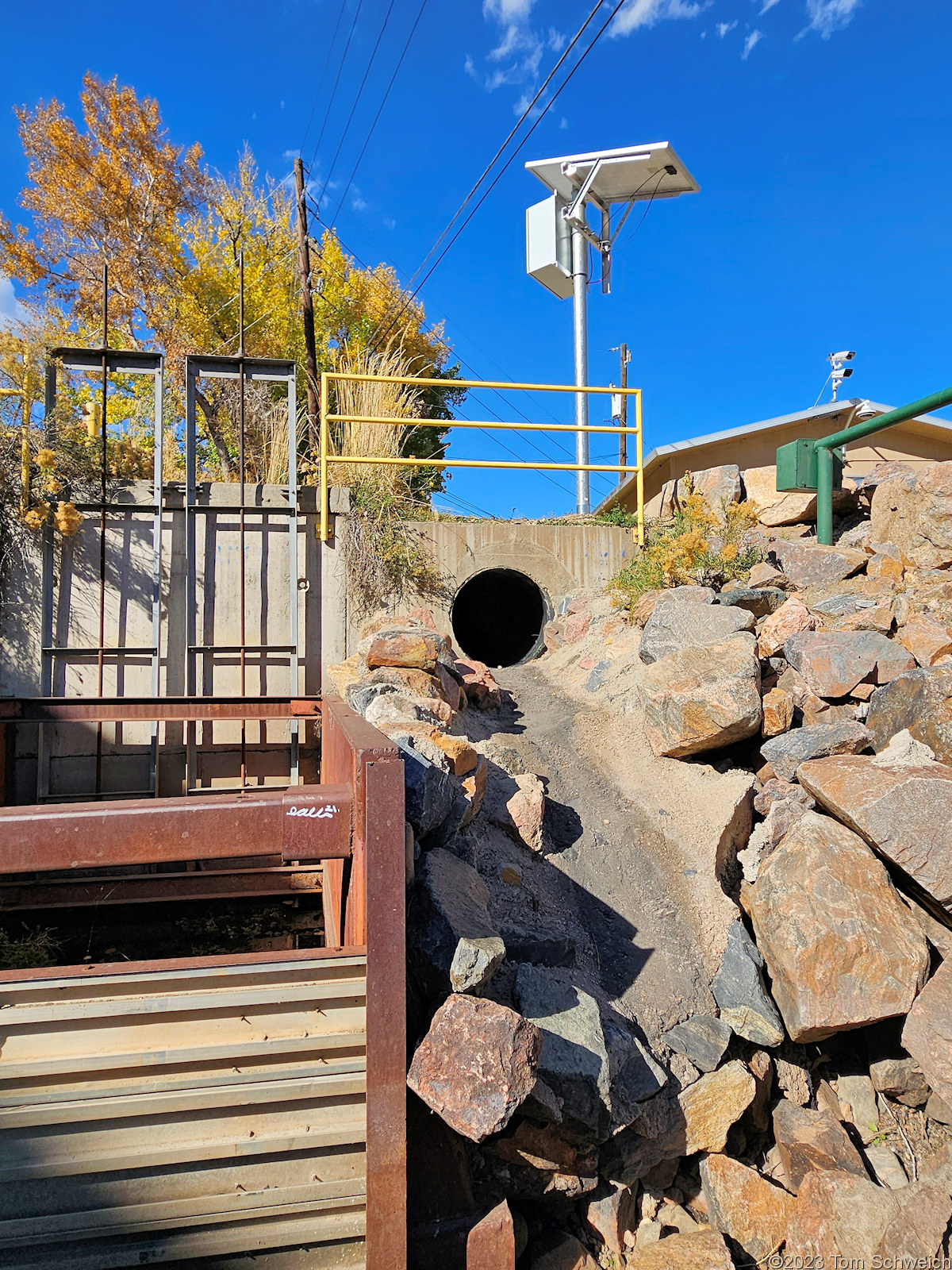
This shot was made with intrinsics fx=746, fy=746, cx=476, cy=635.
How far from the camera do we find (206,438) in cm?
1321

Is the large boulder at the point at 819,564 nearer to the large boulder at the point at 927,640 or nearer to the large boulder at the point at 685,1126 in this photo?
the large boulder at the point at 927,640

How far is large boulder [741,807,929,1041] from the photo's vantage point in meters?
3.68

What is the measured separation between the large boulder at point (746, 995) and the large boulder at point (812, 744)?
4.22ft

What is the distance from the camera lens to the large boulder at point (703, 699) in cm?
517

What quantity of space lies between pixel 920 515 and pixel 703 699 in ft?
11.2

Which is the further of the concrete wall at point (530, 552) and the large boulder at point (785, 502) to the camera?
the large boulder at point (785, 502)

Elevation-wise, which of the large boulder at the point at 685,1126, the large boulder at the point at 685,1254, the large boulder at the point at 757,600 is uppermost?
the large boulder at the point at 757,600

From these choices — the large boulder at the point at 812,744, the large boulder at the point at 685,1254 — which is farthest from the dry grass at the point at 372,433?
the large boulder at the point at 685,1254

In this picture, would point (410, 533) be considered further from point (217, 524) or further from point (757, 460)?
point (757, 460)

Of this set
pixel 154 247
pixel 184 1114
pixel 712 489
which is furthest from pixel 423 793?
pixel 154 247

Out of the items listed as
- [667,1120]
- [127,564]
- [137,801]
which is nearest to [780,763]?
[667,1120]

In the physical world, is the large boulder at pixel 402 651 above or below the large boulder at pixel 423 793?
above

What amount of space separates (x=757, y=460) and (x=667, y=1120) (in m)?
9.91

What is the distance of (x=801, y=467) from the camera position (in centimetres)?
787
